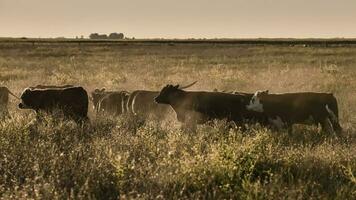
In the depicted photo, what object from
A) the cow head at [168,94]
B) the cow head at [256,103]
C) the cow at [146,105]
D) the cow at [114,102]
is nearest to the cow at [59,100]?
the cow at [146,105]

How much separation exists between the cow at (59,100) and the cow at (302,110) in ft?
13.9

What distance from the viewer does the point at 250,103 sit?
41.6 feet

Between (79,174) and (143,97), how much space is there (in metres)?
8.44

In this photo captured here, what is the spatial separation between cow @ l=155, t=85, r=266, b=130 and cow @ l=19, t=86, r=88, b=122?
8.02 ft

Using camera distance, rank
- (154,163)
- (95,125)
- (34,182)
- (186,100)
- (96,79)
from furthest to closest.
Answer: (96,79) → (186,100) → (95,125) → (154,163) → (34,182)

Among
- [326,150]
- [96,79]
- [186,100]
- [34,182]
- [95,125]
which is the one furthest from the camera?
[96,79]

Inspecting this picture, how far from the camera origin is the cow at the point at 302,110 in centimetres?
1217

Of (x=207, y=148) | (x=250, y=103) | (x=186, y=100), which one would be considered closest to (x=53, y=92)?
(x=186, y=100)

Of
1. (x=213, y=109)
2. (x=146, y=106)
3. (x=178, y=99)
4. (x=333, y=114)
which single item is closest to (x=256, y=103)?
(x=213, y=109)

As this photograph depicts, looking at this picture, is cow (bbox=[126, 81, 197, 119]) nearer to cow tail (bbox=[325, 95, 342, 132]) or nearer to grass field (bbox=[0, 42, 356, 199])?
grass field (bbox=[0, 42, 356, 199])

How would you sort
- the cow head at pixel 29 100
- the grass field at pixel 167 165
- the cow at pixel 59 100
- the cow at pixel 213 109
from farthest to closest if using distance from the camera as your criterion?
the cow head at pixel 29 100 → the cow at pixel 59 100 → the cow at pixel 213 109 → the grass field at pixel 167 165

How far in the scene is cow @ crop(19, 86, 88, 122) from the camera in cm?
1388

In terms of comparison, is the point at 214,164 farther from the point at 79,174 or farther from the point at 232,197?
the point at 79,174

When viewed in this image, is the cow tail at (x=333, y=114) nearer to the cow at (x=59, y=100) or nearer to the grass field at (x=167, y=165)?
the grass field at (x=167, y=165)
